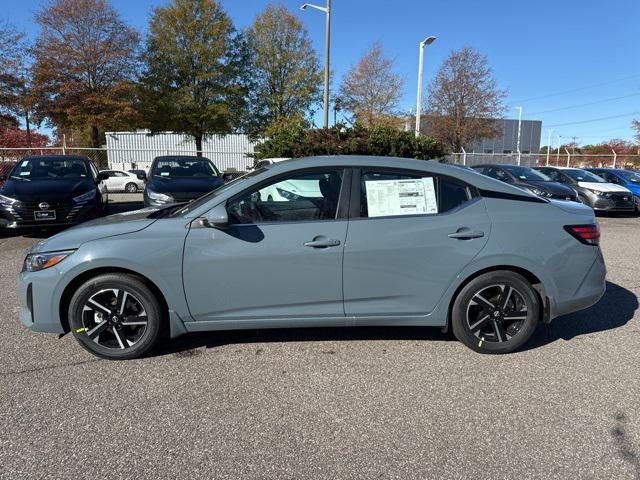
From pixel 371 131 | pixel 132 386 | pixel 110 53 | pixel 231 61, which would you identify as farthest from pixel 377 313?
pixel 231 61

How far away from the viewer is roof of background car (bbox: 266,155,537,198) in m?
3.62

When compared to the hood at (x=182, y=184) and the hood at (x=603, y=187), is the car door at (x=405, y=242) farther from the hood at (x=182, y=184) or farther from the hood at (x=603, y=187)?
the hood at (x=603, y=187)

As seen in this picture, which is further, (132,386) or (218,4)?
(218,4)

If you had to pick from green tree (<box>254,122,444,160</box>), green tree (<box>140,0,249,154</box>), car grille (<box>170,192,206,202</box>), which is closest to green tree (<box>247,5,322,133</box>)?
green tree (<box>140,0,249,154</box>)

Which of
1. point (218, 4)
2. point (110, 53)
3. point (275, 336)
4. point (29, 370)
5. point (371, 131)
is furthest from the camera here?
point (218, 4)

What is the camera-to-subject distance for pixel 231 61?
80.8 feet

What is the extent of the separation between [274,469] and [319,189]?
2032 mm

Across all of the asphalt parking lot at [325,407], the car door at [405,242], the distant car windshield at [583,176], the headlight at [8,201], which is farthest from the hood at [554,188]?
the headlight at [8,201]

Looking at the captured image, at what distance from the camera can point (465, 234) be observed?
3.51 m

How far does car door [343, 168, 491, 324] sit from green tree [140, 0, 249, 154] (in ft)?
69.5

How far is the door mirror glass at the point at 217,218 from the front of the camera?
3.31 m

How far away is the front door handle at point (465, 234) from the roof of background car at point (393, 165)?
1.29ft

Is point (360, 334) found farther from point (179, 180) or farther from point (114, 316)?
point (179, 180)

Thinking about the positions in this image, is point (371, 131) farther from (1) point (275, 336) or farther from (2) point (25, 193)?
(1) point (275, 336)
